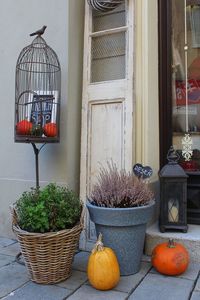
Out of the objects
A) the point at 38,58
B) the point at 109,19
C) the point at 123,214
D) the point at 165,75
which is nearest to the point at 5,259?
the point at 123,214

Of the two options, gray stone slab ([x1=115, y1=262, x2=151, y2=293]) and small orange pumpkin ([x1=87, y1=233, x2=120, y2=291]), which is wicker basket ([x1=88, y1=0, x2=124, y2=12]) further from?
gray stone slab ([x1=115, y1=262, x2=151, y2=293])

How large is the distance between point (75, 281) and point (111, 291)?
28 cm

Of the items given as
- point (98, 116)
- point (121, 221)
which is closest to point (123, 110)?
point (98, 116)

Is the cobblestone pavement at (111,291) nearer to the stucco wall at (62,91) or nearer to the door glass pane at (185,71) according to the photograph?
the stucco wall at (62,91)

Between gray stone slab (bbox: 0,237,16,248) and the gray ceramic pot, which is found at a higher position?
the gray ceramic pot

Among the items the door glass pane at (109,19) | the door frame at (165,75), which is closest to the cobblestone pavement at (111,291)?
the door frame at (165,75)

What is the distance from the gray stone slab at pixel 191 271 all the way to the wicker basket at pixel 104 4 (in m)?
2.13

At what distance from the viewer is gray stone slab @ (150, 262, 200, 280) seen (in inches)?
93.4

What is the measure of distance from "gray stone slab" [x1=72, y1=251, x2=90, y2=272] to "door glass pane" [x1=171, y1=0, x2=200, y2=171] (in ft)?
3.99

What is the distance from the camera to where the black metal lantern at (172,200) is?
8.92 feet

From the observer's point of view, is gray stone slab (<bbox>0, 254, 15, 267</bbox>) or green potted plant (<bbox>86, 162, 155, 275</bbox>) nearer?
green potted plant (<bbox>86, 162, 155, 275</bbox>)

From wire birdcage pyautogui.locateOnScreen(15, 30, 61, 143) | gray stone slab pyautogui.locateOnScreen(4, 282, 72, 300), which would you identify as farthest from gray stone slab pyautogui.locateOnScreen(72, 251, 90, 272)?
wire birdcage pyautogui.locateOnScreen(15, 30, 61, 143)

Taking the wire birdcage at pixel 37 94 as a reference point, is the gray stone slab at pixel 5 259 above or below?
below

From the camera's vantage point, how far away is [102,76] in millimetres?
3107
